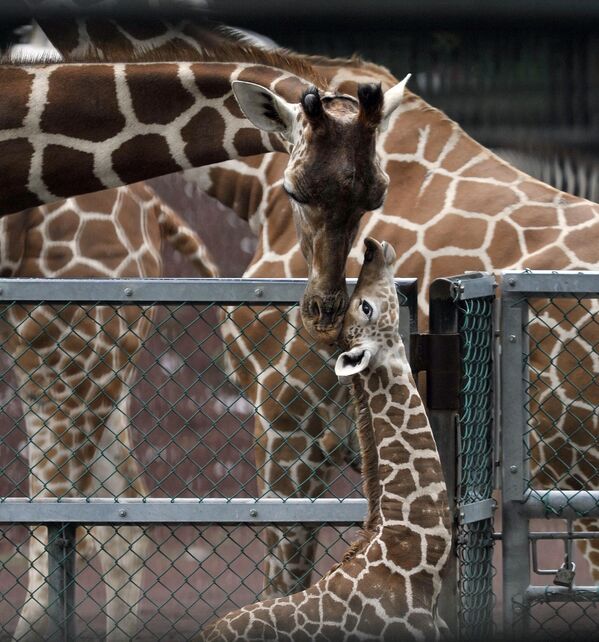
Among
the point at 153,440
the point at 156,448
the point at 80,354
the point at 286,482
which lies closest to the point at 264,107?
the point at 286,482

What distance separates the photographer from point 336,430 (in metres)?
2.88

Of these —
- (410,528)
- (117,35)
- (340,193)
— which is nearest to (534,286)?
(340,193)

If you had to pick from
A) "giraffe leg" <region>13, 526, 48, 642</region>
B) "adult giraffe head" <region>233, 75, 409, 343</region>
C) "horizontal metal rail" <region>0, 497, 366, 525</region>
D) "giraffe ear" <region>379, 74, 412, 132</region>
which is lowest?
"giraffe leg" <region>13, 526, 48, 642</region>

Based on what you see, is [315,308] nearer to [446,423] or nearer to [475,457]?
[446,423]

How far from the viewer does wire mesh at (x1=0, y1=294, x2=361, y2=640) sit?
225 cm

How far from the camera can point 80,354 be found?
142 inches

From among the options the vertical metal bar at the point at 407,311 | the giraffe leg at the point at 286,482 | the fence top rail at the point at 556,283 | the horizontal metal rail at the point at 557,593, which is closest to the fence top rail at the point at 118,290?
the vertical metal bar at the point at 407,311

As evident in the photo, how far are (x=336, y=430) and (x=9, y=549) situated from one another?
2.65m

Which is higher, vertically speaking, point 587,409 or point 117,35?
point 117,35

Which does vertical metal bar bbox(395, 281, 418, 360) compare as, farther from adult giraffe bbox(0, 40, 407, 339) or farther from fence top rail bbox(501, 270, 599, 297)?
adult giraffe bbox(0, 40, 407, 339)

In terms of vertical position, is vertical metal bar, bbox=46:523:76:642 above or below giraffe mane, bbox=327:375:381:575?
below

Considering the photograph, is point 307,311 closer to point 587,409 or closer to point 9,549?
point 587,409

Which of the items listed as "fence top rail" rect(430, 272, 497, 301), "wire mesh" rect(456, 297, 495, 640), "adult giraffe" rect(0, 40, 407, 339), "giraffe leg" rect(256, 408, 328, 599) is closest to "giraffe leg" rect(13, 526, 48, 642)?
"giraffe leg" rect(256, 408, 328, 599)

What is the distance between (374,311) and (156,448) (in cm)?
187
